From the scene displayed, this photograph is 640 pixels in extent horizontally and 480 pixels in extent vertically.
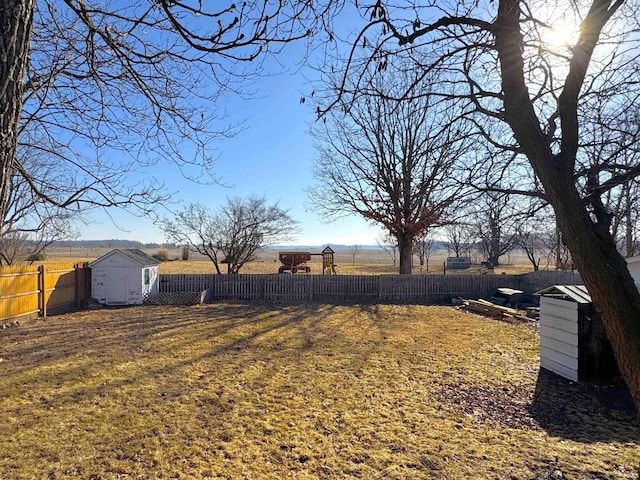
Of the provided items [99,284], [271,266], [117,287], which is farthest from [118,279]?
[271,266]

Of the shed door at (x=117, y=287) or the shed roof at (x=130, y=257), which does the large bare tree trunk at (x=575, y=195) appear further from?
the shed door at (x=117, y=287)

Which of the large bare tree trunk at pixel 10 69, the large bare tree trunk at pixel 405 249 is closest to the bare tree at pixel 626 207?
the large bare tree trunk at pixel 10 69

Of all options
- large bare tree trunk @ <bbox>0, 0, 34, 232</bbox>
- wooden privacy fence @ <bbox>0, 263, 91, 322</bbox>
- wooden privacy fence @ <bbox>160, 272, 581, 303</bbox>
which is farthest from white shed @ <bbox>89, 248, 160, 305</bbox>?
large bare tree trunk @ <bbox>0, 0, 34, 232</bbox>

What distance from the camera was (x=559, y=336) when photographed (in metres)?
6.99

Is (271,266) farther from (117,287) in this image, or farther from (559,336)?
(559,336)

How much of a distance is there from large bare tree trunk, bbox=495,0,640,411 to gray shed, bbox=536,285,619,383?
4847 mm

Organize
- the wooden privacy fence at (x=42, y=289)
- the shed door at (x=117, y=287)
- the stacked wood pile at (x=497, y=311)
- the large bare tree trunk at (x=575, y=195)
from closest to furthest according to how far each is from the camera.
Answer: the large bare tree trunk at (x=575, y=195) → the wooden privacy fence at (x=42, y=289) → the stacked wood pile at (x=497, y=311) → the shed door at (x=117, y=287)

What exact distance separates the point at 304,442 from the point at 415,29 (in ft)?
14.4

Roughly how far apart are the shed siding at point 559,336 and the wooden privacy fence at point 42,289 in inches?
566

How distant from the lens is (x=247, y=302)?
15656 mm

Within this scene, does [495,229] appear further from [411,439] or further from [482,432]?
[411,439]

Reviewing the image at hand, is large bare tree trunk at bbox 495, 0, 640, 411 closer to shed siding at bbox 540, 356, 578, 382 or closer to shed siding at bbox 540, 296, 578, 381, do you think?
shed siding at bbox 540, 296, 578, 381

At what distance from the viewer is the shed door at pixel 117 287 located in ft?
48.0

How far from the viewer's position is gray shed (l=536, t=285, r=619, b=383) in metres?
6.46
